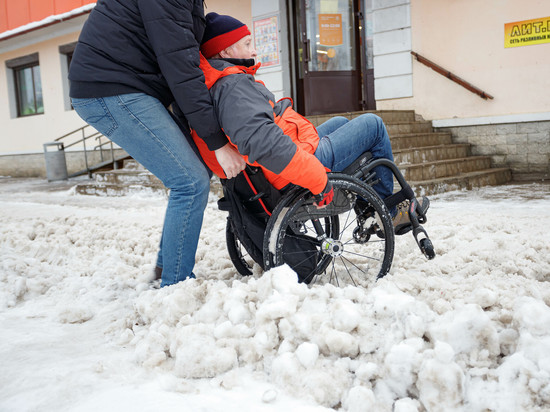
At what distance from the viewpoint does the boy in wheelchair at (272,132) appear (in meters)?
2.01

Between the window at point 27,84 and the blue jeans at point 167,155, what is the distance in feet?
42.0

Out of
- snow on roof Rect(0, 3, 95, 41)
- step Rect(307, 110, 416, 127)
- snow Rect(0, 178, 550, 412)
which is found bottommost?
snow Rect(0, 178, 550, 412)

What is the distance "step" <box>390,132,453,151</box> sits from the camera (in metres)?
7.04

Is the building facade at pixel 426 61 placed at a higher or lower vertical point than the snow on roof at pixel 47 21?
lower

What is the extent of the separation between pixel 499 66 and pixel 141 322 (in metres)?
7.27

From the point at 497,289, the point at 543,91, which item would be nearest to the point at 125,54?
the point at 497,289

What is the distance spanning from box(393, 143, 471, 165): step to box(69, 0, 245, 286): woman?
465 cm

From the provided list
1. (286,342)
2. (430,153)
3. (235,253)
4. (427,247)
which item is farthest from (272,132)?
(430,153)

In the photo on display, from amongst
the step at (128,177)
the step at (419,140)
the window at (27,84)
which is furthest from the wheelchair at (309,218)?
the window at (27,84)

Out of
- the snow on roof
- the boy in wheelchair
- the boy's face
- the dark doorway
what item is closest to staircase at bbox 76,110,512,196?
the dark doorway

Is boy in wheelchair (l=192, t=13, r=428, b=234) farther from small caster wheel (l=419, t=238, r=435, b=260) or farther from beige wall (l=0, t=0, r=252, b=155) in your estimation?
beige wall (l=0, t=0, r=252, b=155)

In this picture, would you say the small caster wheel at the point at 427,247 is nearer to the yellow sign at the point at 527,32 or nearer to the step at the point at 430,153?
the step at the point at 430,153

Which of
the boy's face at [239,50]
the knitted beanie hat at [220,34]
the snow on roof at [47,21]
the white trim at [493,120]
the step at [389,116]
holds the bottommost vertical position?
the white trim at [493,120]

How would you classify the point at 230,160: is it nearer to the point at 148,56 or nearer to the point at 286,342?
the point at 148,56
